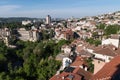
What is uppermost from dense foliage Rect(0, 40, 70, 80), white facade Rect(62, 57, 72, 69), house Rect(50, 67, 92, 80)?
house Rect(50, 67, 92, 80)

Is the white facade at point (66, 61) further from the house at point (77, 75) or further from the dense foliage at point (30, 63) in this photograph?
the house at point (77, 75)

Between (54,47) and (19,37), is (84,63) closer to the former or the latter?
(54,47)

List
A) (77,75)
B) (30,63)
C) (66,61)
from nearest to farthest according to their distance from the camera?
(77,75)
(66,61)
(30,63)

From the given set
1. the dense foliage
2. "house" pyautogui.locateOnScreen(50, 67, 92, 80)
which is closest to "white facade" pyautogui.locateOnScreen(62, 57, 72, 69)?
the dense foliage

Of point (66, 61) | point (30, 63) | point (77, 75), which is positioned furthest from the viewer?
point (30, 63)

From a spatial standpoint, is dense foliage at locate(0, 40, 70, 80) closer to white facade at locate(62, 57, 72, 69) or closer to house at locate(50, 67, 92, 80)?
white facade at locate(62, 57, 72, 69)

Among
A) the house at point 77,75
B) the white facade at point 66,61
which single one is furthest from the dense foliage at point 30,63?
the house at point 77,75

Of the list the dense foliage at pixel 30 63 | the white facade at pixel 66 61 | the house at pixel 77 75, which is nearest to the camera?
the house at pixel 77 75

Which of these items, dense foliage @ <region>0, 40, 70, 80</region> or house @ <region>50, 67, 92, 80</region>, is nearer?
house @ <region>50, 67, 92, 80</region>

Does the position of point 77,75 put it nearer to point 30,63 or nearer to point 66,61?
point 66,61

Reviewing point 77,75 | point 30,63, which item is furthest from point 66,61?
point 77,75
